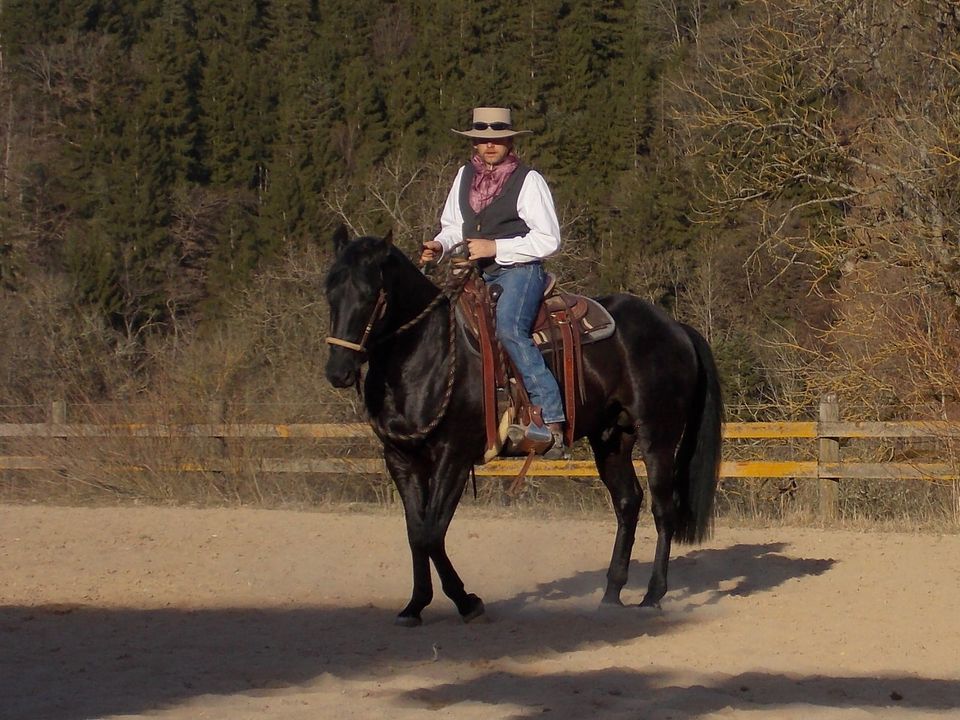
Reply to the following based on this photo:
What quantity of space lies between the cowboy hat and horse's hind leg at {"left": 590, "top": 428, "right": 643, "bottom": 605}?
6.90ft

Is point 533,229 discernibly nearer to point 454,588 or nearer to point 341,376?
point 341,376

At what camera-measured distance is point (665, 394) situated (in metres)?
8.33

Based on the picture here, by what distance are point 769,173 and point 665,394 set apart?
8860 millimetres

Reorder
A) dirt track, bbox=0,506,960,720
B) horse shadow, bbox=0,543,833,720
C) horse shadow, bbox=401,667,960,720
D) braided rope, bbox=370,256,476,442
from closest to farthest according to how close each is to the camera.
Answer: horse shadow, bbox=401,667,960,720
dirt track, bbox=0,506,960,720
horse shadow, bbox=0,543,833,720
braided rope, bbox=370,256,476,442

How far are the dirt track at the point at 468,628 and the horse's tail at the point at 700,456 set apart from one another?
0.50 m

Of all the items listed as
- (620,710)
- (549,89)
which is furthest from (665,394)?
(549,89)

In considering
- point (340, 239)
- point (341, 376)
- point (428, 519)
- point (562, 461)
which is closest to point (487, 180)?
point (340, 239)

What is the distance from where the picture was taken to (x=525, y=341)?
7441 millimetres

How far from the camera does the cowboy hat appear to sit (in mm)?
7582

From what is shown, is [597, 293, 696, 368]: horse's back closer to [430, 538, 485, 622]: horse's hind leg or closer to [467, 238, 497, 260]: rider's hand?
[467, 238, 497, 260]: rider's hand

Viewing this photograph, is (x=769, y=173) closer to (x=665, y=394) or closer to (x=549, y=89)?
(x=665, y=394)

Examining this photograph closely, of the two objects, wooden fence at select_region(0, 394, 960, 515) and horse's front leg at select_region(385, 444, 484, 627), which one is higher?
horse's front leg at select_region(385, 444, 484, 627)

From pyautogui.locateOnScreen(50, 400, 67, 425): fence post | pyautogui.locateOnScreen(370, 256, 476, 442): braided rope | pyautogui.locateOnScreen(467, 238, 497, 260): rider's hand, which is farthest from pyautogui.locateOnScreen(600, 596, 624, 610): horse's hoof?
pyautogui.locateOnScreen(50, 400, 67, 425): fence post

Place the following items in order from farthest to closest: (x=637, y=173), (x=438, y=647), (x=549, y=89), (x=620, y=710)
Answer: (x=549, y=89)
(x=637, y=173)
(x=438, y=647)
(x=620, y=710)
